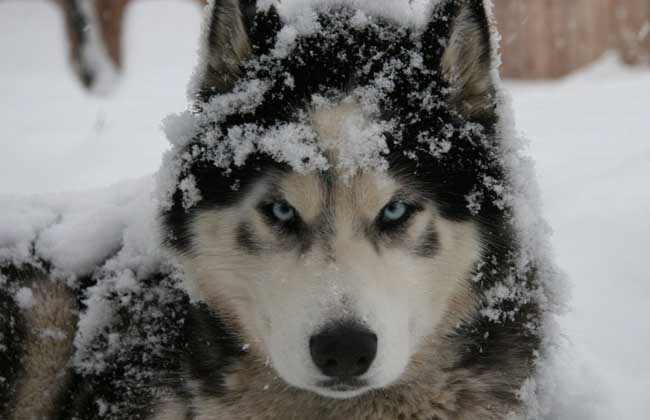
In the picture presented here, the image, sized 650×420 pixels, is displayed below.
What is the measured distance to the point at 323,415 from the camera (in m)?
2.14

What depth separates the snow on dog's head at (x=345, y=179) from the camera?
6.13 ft

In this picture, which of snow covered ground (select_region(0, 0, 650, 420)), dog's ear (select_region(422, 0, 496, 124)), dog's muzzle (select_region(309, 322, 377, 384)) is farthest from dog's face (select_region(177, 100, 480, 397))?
snow covered ground (select_region(0, 0, 650, 420))

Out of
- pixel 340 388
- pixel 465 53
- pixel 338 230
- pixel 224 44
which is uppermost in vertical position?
pixel 224 44

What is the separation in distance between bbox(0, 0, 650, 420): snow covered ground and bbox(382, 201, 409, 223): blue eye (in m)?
0.96

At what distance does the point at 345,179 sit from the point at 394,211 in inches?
7.4

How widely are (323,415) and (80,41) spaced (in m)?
8.90

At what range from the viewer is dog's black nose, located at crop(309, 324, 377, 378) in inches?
65.2

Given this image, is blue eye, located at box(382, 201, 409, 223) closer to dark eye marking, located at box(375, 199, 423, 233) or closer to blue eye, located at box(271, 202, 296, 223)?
dark eye marking, located at box(375, 199, 423, 233)

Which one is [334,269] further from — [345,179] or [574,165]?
[574,165]

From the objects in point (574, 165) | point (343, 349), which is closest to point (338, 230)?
point (343, 349)

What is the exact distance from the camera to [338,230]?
1.90 meters

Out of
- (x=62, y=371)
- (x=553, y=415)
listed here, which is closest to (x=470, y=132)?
(x=553, y=415)

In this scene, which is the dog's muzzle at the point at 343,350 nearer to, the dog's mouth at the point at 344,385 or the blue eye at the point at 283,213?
the dog's mouth at the point at 344,385

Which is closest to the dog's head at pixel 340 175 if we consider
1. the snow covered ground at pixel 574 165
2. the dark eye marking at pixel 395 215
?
the dark eye marking at pixel 395 215
